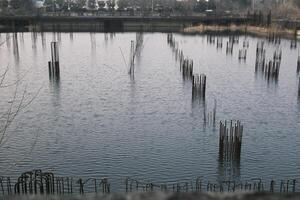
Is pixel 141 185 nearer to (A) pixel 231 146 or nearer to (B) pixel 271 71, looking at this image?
(A) pixel 231 146

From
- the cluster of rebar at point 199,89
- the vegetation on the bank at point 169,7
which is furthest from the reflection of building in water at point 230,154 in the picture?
the vegetation on the bank at point 169,7

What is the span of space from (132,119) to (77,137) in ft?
11.3

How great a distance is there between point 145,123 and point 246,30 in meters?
52.8

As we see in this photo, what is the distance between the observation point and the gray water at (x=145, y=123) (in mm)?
13766

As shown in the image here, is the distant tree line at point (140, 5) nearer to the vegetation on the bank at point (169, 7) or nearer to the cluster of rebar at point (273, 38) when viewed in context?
the vegetation on the bank at point (169, 7)

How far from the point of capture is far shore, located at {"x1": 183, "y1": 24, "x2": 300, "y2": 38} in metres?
58.0

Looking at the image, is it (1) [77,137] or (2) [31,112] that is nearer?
(1) [77,137]

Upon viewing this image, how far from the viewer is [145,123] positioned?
60.7 ft

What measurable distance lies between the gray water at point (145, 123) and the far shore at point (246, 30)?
25.6 m

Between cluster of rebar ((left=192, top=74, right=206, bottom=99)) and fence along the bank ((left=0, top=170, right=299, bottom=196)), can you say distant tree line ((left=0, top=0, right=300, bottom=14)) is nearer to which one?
cluster of rebar ((left=192, top=74, right=206, bottom=99))

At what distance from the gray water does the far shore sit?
25601 millimetres

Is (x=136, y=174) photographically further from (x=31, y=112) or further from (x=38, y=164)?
(x=31, y=112)

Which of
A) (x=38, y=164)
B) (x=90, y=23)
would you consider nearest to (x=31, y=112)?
(x=38, y=164)

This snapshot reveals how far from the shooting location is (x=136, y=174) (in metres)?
13.2
